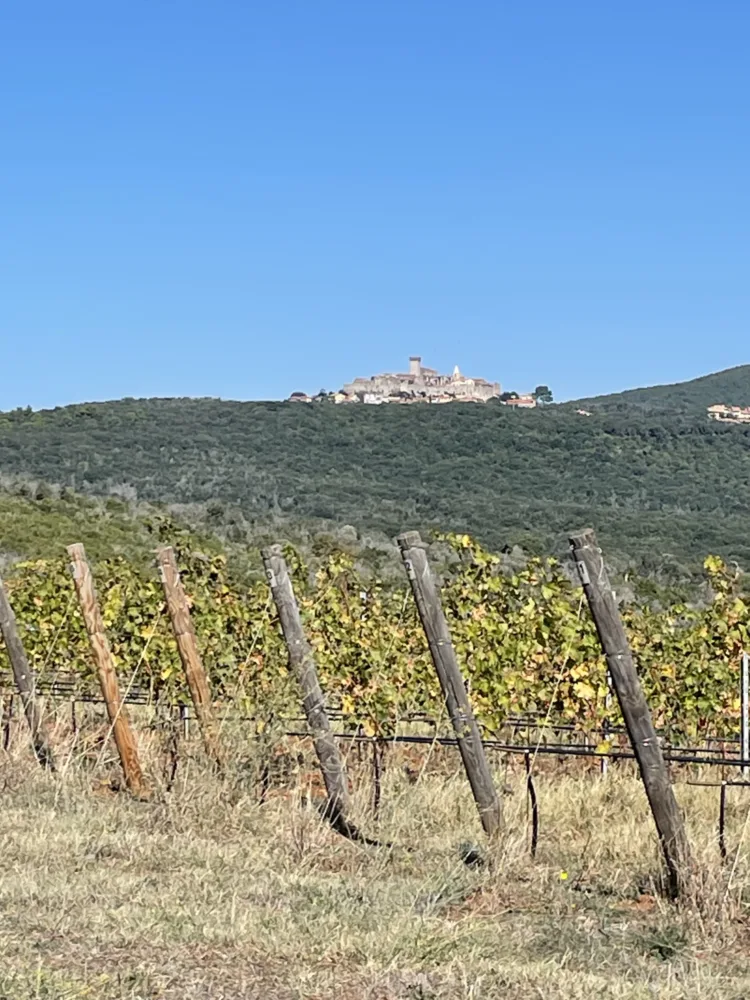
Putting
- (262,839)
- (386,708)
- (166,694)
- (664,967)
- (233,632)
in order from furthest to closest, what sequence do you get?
(233,632) < (166,694) < (386,708) < (262,839) < (664,967)

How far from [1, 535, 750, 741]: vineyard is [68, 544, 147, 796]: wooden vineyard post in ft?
0.61

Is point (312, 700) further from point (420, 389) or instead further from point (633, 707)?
point (420, 389)

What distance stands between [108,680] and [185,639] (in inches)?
19.8

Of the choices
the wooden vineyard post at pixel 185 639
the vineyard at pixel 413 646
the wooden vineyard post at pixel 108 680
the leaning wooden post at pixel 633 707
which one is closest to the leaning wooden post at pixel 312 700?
the vineyard at pixel 413 646

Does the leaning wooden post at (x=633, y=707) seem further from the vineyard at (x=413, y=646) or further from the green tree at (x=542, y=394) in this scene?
the green tree at (x=542, y=394)

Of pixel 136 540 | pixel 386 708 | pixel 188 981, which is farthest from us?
pixel 136 540

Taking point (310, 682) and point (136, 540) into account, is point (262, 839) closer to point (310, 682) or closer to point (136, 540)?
point (310, 682)

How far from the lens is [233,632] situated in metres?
9.96

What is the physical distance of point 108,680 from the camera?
305 inches

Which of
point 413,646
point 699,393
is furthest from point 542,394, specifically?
point 413,646

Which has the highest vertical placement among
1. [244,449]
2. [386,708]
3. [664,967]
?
[244,449]

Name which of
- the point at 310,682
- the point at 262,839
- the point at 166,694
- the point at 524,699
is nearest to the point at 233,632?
the point at 166,694

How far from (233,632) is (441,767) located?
2.49 m

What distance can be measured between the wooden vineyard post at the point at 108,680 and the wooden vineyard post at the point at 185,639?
419 mm
